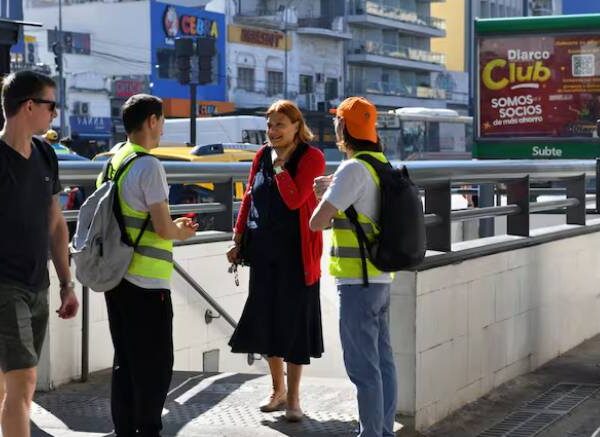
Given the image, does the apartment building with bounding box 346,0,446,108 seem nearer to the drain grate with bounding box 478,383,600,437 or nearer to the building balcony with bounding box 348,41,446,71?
the building balcony with bounding box 348,41,446,71

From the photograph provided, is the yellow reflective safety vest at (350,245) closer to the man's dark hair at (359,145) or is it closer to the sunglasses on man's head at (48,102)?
the man's dark hair at (359,145)

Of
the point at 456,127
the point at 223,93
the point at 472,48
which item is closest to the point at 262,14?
the point at 223,93

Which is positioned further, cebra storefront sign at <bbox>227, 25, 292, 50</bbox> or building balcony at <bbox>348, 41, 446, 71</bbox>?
building balcony at <bbox>348, 41, 446, 71</bbox>

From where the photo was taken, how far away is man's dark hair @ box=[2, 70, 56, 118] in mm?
4914

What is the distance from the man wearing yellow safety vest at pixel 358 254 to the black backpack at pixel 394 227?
0.03m

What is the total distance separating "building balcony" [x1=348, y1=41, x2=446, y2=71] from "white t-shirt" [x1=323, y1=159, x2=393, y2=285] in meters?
85.7

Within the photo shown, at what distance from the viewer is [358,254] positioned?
5.63 m

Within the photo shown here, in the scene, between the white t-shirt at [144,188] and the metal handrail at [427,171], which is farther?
the metal handrail at [427,171]

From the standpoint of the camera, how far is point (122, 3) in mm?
74938

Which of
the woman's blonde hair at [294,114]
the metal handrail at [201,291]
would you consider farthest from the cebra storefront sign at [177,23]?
the woman's blonde hair at [294,114]

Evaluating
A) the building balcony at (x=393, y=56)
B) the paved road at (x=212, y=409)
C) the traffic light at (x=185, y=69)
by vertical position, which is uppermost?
the building balcony at (x=393, y=56)

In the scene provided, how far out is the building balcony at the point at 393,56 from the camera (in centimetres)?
9112

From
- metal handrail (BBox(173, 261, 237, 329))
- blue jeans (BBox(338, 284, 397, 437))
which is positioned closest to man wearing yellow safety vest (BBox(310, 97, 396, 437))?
blue jeans (BBox(338, 284, 397, 437))

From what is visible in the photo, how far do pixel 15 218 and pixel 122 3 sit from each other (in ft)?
236
